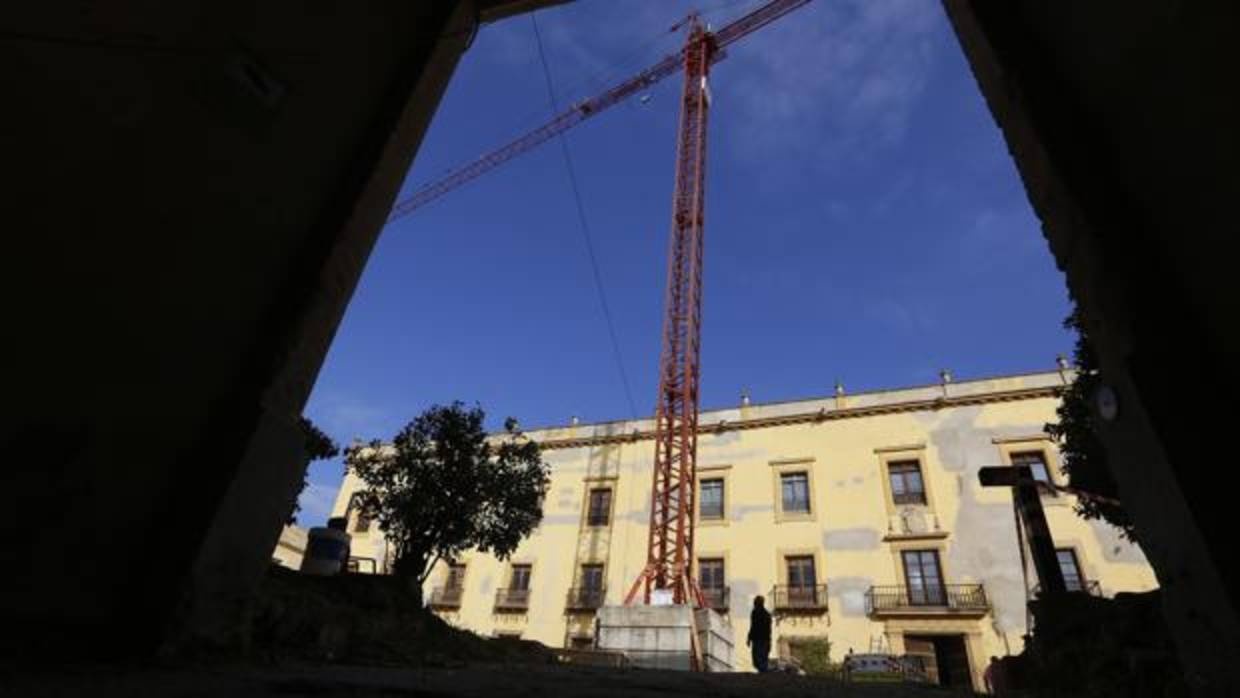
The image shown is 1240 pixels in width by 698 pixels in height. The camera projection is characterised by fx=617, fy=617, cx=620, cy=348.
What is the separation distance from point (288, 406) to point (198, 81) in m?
1.49

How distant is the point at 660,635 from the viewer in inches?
650

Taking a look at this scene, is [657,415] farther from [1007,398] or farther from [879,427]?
[1007,398]

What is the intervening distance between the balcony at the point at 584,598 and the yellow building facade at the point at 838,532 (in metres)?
0.06

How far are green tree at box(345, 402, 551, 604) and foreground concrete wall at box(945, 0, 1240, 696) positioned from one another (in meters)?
10.2

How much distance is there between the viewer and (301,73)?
121 inches

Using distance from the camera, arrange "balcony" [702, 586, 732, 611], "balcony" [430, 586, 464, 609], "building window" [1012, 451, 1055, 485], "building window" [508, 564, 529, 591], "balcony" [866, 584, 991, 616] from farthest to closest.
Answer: "balcony" [430, 586, 464, 609] < "building window" [508, 564, 529, 591] < "balcony" [702, 586, 732, 611] < "building window" [1012, 451, 1055, 485] < "balcony" [866, 584, 991, 616]

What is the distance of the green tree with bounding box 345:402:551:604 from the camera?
10.8m

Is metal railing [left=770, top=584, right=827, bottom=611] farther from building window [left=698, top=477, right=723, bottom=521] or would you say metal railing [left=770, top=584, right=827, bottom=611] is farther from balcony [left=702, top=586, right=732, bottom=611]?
building window [left=698, top=477, right=723, bottom=521]

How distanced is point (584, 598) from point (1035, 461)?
16318 mm

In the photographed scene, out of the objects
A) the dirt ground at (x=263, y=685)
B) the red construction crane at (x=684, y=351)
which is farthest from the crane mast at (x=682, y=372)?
the dirt ground at (x=263, y=685)

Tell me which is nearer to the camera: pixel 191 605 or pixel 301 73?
pixel 191 605

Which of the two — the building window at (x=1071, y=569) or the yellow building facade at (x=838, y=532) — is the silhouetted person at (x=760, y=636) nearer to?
the yellow building facade at (x=838, y=532)

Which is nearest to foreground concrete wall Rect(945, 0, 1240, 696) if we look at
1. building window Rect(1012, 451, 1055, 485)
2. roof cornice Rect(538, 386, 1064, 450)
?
roof cornice Rect(538, 386, 1064, 450)

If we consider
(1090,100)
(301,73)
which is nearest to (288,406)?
(301,73)
